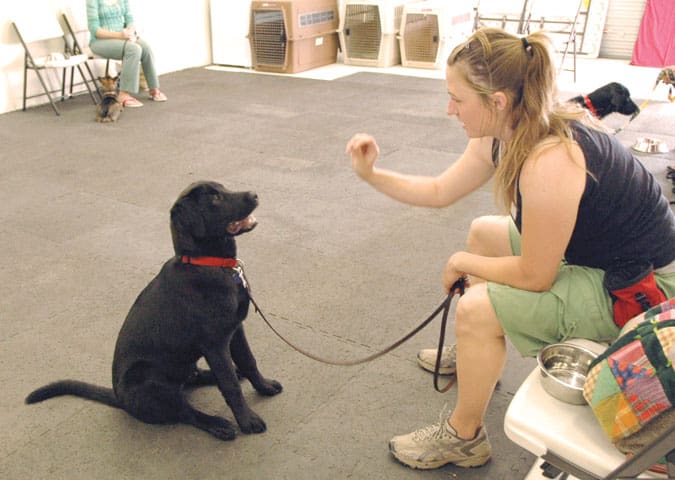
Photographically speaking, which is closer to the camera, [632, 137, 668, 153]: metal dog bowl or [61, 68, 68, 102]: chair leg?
[632, 137, 668, 153]: metal dog bowl

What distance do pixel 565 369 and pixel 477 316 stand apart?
0.21 meters

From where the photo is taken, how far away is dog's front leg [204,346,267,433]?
5.26ft

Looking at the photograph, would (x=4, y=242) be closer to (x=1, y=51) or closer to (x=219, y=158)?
(x=219, y=158)

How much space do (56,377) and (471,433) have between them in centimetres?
133

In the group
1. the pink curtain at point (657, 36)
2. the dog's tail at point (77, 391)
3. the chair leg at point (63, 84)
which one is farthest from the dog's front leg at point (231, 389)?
the pink curtain at point (657, 36)

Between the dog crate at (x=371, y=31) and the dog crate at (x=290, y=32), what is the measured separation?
0.18 m

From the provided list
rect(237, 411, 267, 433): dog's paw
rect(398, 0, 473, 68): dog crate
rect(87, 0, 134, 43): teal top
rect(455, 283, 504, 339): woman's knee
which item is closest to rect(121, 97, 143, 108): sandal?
rect(87, 0, 134, 43): teal top

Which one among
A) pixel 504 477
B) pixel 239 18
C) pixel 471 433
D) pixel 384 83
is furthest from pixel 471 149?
pixel 239 18

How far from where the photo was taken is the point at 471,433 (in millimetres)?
1534

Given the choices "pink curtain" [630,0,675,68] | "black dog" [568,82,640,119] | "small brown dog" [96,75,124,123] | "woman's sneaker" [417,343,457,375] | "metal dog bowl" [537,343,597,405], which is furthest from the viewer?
"pink curtain" [630,0,675,68]

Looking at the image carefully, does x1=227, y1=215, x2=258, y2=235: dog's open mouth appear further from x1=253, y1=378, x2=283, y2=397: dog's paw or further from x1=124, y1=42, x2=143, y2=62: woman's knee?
x1=124, y1=42, x2=143, y2=62: woman's knee

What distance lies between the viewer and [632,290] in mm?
1259

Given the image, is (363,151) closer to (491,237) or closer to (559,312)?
(491,237)

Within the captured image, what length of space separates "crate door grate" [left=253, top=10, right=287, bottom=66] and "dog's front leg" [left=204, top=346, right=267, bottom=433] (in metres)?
5.16
